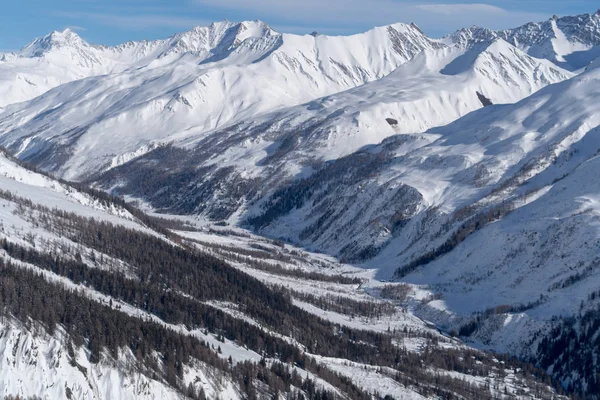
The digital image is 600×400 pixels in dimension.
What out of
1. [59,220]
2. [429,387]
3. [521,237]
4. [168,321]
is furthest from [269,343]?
[521,237]

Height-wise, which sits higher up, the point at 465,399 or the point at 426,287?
the point at 465,399

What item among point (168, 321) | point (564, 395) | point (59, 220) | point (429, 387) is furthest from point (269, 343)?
point (59, 220)

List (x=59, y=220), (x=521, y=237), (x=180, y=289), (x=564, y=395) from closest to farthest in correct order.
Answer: (x=564, y=395)
(x=180, y=289)
(x=59, y=220)
(x=521, y=237)

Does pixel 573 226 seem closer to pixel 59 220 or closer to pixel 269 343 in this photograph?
pixel 269 343

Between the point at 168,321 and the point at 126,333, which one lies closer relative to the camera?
the point at 126,333

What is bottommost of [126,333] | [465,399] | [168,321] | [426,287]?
[426,287]

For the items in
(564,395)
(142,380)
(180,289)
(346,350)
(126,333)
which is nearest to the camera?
(142,380)

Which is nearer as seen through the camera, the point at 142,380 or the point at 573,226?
the point at 142,380

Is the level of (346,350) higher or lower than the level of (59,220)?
lower

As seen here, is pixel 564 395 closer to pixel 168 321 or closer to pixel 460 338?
pixel 460 338
